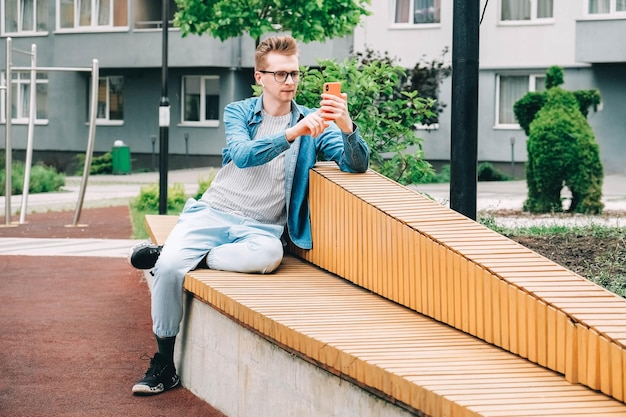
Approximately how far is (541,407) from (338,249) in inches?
96.2

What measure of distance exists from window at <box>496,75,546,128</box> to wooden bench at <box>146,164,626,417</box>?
26491 mm

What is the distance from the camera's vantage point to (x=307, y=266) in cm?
589

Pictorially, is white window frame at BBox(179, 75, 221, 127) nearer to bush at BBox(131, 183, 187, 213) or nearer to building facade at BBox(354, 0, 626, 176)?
building facade at BBox(354, 0, 626, 176)

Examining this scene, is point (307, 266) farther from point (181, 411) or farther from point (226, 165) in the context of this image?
point (181, 411)

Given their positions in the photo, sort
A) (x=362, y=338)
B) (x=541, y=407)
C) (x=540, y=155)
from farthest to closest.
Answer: (x=540, y=155), (x=362, y=338), (x=541, y=407)

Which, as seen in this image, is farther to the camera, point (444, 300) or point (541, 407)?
point (444, 300)

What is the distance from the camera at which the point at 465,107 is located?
567cm

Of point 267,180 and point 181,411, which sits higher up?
point 267,180

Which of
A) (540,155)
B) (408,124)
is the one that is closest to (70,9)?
(540,155)

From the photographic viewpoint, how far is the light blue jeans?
5.51 metres

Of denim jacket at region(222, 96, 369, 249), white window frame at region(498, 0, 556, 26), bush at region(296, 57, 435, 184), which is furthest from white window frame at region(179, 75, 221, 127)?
denim jacket at region(222, 96, 369, 249)

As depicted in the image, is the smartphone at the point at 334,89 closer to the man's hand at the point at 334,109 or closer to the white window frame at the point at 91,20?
the man's hand at the point at 334,109

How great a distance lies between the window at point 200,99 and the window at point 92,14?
2.97 m

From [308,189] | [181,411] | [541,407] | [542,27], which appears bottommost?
[181,411]
